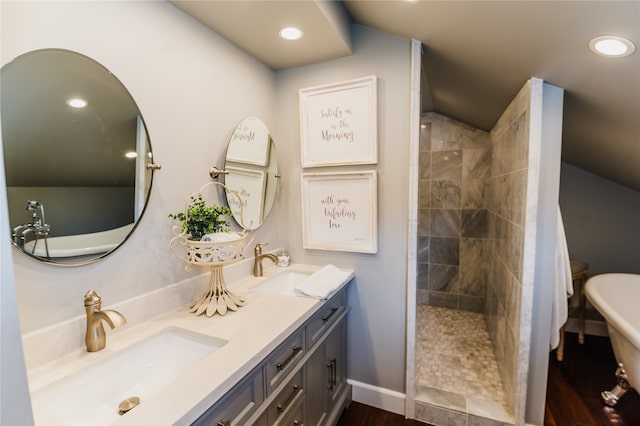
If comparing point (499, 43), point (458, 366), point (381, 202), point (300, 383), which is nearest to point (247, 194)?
point (381, 202)

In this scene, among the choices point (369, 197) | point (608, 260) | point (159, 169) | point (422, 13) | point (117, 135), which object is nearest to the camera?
point (117, 135)

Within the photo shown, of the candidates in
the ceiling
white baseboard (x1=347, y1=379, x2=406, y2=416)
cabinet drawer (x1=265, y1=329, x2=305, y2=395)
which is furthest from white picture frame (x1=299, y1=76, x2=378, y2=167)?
white baseboard (x1=347, y1=379, x2=406, y2=416)

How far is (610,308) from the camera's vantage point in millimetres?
1898

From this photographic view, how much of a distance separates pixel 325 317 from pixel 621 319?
1764 millimetres

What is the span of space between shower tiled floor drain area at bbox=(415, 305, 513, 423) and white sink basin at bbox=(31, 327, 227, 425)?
1.47m

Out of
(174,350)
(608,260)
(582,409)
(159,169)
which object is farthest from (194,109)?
(608,260)

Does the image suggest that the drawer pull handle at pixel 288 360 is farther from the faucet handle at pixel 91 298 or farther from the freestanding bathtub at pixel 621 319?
the freestanding bathtub at pixel 621 319

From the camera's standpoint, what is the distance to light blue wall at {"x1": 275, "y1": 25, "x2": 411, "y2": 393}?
5.85 ft

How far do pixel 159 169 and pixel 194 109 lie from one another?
38cm

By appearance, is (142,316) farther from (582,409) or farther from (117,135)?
(582,409)

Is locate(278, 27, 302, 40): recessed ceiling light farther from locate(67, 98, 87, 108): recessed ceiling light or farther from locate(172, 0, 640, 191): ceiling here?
locate(67, 98, 87, 108): recessed ceiling light

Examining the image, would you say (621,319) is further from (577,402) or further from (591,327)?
(591,327)

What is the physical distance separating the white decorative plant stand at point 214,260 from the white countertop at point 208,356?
0.12ft

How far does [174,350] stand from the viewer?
119 cm
